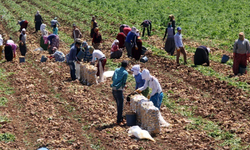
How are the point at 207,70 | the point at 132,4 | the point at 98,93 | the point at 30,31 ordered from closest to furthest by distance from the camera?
the point at 98,93
the point at 207,70
the point at 30,31
the point at 132,4

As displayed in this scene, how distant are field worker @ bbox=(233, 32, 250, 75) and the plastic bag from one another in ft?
24.3

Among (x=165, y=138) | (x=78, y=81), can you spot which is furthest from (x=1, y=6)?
(x=165, y=138)

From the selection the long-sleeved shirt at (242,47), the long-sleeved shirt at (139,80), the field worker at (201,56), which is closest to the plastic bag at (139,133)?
the long-sleeved shirt at (139,80)

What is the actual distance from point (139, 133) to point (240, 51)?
25.1 ft

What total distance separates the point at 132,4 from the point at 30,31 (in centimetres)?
1259

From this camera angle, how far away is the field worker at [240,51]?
17.0 m

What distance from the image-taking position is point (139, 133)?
1175cm

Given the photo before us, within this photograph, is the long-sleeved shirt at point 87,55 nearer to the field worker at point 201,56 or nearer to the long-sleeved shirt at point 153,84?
the field worker at point 201,56

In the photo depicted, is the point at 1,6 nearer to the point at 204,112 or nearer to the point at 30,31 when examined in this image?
the point at 30,31

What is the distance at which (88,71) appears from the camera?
55.7ft

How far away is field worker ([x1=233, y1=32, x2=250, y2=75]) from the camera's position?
17.0 m

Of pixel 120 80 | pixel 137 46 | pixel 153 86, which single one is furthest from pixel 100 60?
pixel 153 86

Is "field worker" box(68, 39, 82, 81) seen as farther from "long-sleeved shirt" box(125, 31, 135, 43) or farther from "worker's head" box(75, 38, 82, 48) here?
"long-sleeved shirt" box(125, 31, 135, 43)

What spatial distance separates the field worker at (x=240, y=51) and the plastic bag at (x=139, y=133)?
7.42 m
